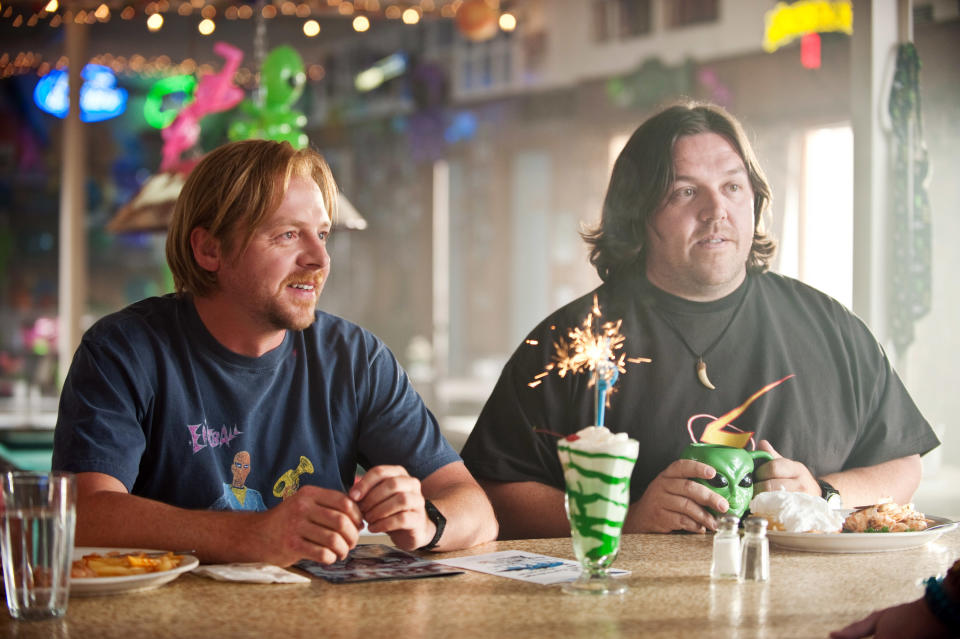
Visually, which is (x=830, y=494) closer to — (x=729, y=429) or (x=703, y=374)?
(x=729, y=429)

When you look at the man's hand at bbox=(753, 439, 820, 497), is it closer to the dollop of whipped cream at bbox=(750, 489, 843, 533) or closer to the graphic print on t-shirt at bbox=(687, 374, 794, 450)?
the graphic print on t-shirt at bbox=(687, 374, 794, 450)

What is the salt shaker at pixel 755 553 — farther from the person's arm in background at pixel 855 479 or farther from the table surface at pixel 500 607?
the person's arm in background at pixel 855 479

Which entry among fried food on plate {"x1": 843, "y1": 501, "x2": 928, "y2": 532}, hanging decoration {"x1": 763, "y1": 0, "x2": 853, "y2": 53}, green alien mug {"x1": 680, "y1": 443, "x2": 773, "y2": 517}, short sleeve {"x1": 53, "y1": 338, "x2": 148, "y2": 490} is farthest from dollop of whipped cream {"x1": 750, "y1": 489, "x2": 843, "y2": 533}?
hanging decoration {"x1": 763, "y1": 0, "x2": 853, "y2": 53}

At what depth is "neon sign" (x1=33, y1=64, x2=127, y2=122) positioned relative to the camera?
6.46m

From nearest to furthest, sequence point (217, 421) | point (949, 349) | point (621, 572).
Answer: point (621, 572) → point (217, 421) → point (949, 349)

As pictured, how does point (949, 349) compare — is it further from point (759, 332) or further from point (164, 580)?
point (164, 580)

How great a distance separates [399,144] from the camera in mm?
6988

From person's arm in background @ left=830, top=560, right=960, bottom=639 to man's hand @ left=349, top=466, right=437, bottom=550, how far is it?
2.09 ft

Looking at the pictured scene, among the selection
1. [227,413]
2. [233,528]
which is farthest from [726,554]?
[227,413]

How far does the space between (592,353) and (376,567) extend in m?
0.95

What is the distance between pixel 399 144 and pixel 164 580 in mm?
5846

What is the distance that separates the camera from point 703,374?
7.25 ft

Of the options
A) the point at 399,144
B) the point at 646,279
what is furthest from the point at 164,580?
the point at 399,144

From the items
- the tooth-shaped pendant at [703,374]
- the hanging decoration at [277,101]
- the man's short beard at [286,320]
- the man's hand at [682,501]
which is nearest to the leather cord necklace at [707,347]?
the tooth-shaped pendant at [703,374]
